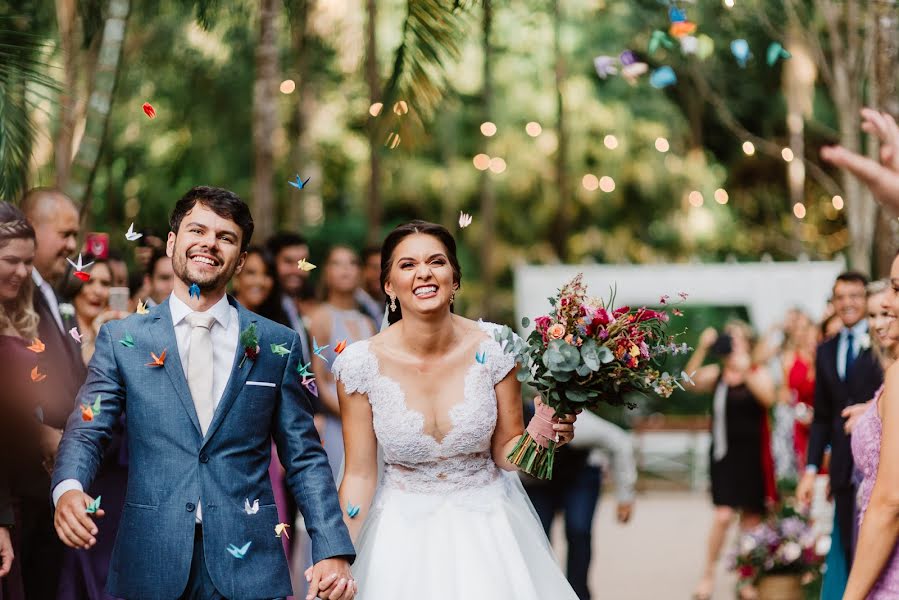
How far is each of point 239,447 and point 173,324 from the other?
0.48 meters

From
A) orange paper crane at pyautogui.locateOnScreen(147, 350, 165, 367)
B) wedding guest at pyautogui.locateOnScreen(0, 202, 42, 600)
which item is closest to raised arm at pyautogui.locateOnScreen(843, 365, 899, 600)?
orange paper crane at pyautogui.locateOnScreen(147, 350, 165, 367)

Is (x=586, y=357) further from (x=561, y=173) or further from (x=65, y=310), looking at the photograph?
(x=561, y=173)

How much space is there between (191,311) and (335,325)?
13.6 ft

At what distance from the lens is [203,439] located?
171 inches

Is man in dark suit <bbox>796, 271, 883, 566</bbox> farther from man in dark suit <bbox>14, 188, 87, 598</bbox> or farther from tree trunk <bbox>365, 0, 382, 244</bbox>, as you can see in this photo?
tree trunk <bbox>365, 0, 382, 244</bbox>

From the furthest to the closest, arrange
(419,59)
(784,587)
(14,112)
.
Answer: (784,587)
(419,59)
(14,112)

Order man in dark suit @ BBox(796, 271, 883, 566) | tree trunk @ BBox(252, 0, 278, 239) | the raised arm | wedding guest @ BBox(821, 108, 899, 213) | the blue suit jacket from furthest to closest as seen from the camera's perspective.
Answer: tree trunk @ BBox(252, 0, 278, 239) < man in dark suit @ BBox(796, 271, 883, 566) < the blue suit jacket < wedding guest @ BBox(821, 108, 899, 213) < the raised arm

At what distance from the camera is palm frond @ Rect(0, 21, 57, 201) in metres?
6.43

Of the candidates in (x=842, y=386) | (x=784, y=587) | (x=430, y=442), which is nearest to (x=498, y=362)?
(x=430, y=442)

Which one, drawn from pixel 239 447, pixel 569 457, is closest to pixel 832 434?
pixel 569 457

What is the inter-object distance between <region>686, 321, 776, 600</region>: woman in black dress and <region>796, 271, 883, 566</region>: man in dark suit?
2.43m

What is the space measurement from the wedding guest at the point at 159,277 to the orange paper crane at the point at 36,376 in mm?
1729

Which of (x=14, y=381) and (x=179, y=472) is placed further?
(x=14, y=381)

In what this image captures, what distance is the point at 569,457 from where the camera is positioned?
7.78 metres
